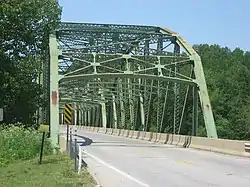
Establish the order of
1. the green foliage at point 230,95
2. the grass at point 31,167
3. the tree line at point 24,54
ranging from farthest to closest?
the green foliage at point 230,95, the tree line at point 24,54, the grass at point 31,167

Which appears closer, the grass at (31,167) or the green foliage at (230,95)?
the grass at (31,167)

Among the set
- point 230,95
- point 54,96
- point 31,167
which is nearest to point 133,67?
point 54,96

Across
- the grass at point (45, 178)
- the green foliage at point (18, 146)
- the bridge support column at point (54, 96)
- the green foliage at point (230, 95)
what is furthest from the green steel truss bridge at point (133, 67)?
the grass at point (45, 178)

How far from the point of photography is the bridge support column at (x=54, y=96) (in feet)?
107

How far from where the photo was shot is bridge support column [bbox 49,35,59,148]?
32.7 meters

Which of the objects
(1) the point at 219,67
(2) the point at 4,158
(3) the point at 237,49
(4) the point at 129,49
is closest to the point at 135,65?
(4) the point at 129,49

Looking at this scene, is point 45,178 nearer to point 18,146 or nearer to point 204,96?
point 18,146

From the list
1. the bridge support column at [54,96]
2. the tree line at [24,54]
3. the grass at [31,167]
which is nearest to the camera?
the grass at [31,167]

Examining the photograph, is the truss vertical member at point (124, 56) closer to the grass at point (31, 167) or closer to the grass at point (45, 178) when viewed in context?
the grass at point (31, 167)

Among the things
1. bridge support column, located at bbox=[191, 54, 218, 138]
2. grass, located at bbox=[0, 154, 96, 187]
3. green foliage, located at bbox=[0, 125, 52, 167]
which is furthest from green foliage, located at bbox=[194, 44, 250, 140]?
grass, located at bbox=[0, 154, 96, 187]

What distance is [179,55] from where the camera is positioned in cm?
4166

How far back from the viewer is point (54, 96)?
34656 millimetres

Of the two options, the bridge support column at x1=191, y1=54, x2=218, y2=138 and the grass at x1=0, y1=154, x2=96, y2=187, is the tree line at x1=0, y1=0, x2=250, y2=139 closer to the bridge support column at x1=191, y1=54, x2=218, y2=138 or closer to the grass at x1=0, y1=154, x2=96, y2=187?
the bridge support column at x1=191, y1=54, x2=218, y2=138

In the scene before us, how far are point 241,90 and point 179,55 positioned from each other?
3800 centimetres
